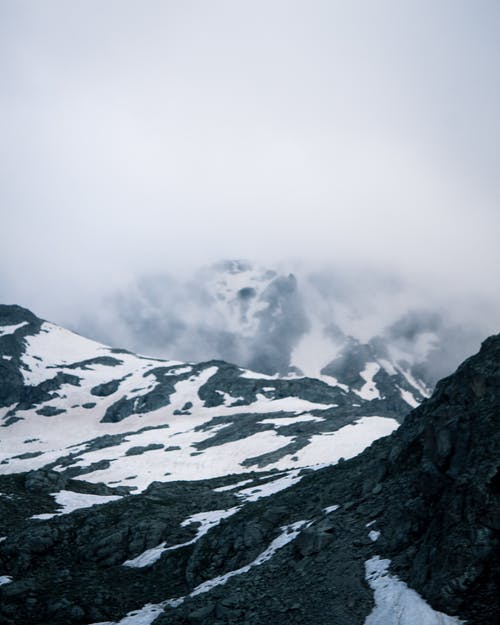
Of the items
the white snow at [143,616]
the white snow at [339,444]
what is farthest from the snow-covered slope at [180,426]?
the white snow at [143,616]

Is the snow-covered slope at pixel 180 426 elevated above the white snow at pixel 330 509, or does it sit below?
above

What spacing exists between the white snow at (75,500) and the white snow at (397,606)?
94.8ft

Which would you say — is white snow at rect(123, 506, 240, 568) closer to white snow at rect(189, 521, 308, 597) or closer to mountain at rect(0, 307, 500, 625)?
mountain at rect(0, 307, 500, 625)

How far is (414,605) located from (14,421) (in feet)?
607

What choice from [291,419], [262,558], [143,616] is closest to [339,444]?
[291,419]

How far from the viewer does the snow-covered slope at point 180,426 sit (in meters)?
91.9

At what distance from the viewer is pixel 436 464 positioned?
26328 millimetres

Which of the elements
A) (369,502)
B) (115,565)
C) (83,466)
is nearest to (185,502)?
(115,565)

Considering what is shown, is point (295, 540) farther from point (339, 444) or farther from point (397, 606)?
point (339, 444)

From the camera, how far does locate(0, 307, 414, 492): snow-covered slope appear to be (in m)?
91.9

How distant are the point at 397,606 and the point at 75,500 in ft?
110

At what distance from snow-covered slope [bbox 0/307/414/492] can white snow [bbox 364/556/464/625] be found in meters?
35.0

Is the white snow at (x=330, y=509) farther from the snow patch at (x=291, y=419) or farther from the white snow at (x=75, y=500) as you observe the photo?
the snow patch at (x=291, y=419)

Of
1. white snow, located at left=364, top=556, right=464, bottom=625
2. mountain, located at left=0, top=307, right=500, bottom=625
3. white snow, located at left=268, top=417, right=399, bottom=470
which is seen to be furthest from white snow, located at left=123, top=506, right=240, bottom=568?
white snow, located at left=268, top=417, right=399, bottom=470
